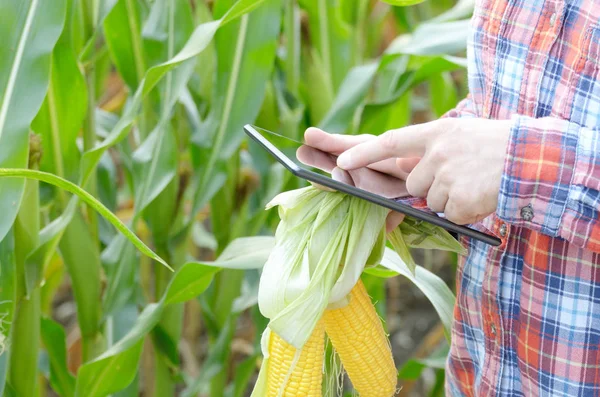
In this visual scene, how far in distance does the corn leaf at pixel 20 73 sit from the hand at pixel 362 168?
0.91 feet

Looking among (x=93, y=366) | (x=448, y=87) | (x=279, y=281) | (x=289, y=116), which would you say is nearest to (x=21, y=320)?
(x=93, y=366)

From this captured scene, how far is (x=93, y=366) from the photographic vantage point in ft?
2.63

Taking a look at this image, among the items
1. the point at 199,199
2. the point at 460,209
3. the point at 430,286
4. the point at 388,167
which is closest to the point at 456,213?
the point at 460,209

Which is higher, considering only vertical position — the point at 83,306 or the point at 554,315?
the point at 554,315

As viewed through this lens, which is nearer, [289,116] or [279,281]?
[279,281]

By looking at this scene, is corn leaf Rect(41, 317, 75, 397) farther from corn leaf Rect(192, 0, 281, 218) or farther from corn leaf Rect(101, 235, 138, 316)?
corn leaf Rect(192, 0, 281, 218)

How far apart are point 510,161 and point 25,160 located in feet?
1.44

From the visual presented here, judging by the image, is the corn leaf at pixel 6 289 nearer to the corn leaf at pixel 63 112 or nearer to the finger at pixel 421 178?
the corn leaf at pixel 63 112

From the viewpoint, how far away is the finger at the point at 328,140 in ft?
1.86

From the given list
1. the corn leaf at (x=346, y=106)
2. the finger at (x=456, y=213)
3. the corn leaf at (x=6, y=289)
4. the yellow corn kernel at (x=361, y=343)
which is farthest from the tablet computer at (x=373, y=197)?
the corn leaf at (x=346, y=106)

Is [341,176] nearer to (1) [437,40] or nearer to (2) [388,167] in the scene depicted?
(2) [388,167]

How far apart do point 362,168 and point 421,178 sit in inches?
2.8

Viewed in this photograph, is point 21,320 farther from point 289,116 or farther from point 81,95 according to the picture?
point 289,116

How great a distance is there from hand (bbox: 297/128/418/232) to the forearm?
0.33 ft
